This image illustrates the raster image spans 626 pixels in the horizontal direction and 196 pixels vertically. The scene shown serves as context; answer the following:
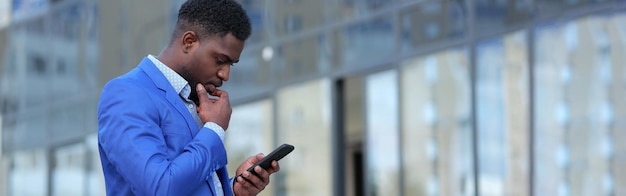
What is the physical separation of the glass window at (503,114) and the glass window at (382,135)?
4.63 feet

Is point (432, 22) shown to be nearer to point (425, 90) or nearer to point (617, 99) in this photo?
point (425, 90)

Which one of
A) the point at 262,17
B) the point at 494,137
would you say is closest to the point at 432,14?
the point at 494,137

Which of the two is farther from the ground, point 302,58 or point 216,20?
point 302,58

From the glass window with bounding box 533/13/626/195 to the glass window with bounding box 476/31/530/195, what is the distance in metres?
0.18

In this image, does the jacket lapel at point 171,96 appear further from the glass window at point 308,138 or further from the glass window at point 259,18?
the glass window at point 259,18

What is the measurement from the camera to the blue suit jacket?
107 inches

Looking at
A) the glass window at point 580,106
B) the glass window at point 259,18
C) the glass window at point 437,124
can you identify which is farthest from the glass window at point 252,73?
the glass window at point 580,106

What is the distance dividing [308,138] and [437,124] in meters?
2.34

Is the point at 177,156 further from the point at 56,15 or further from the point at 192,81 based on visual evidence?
the point at 56,15

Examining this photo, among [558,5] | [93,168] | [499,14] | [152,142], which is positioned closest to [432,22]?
[499,14]

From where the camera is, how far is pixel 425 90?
12.3 meters

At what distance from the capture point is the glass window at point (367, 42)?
→ 1280cm

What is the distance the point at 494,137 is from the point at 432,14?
1394 millimetres

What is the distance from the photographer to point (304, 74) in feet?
46.3
